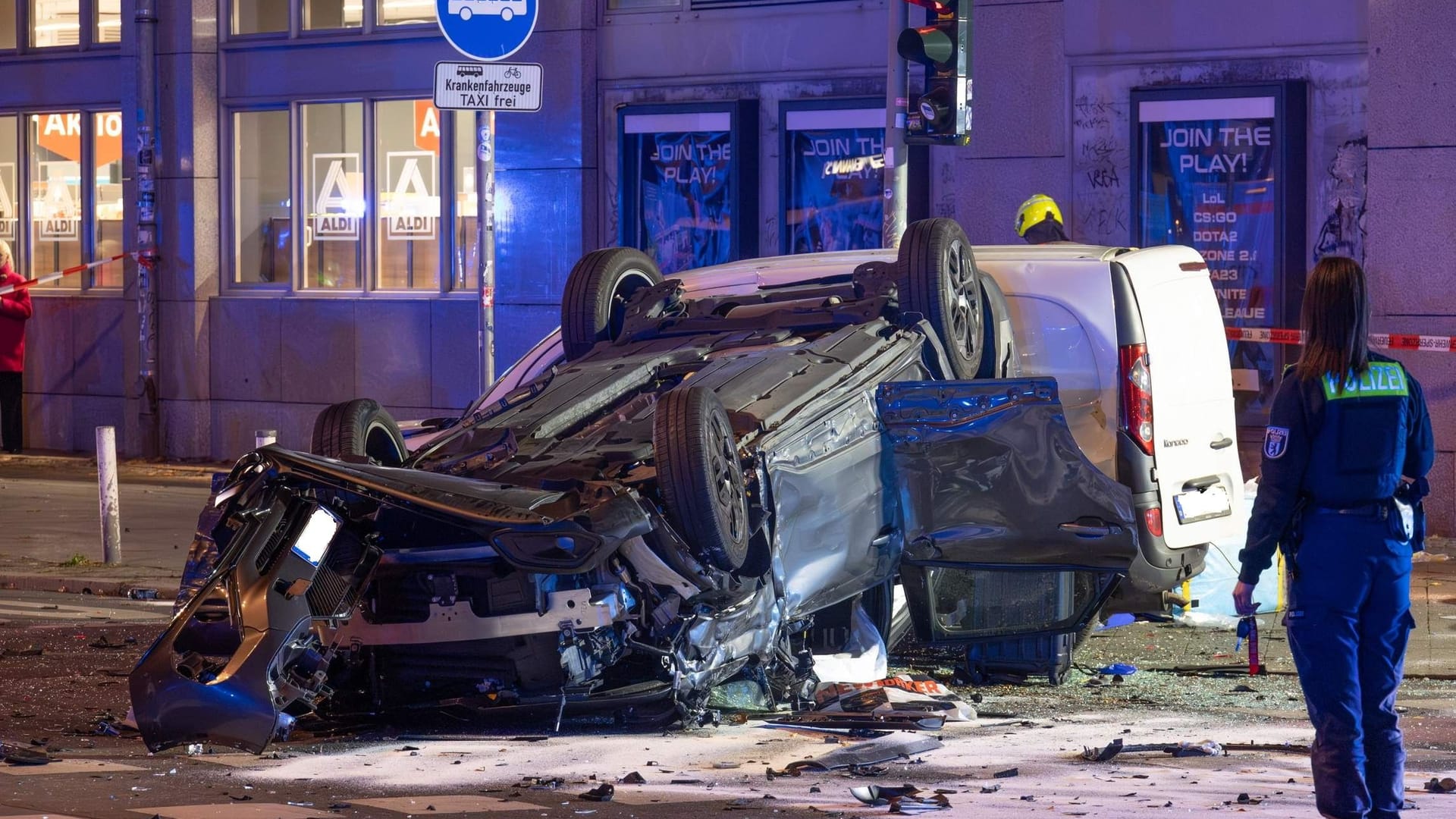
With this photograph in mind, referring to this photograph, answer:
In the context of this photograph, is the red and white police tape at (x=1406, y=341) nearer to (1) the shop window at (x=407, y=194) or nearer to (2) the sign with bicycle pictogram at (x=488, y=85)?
(2) the sign with bicycle pictogram at (x=488, y=85)

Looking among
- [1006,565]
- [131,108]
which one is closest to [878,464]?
[1006,565]

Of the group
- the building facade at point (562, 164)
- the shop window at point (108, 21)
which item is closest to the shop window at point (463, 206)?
the building facade at point (562, 164)

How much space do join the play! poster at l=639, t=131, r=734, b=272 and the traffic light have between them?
4270 mm

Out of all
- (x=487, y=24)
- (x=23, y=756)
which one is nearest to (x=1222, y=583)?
(x=487, y=24)

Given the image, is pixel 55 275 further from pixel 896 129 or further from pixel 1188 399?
pixel 1188 399

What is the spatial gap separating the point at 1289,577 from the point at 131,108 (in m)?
14.7

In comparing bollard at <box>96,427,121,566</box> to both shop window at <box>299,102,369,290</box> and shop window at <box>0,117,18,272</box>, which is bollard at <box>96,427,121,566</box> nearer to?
shop window at <box>299,102,369,290</box>

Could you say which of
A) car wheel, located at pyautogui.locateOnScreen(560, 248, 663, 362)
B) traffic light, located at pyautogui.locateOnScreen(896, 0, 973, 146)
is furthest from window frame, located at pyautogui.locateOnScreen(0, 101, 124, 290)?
car wheel, located at pyautogui.locateOnScreen(560, 248, 663, 362)

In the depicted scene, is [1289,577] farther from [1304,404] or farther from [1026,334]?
[1026,334]

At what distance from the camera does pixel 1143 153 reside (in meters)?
14.5

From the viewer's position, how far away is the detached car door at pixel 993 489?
7.77 meters

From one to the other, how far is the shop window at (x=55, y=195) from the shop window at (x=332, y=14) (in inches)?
108

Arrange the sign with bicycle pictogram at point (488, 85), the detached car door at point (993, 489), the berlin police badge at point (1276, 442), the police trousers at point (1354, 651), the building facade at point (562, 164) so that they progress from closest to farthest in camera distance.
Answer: the police trousers at point (1354, 651)
the berlin police badge at point (1276, 442)
the detached car door at point (993, 489)
the sign with bicycle pictogram at point (488, 85)
the building facade at point (562, 164)

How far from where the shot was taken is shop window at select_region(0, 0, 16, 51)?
65.0 ft
